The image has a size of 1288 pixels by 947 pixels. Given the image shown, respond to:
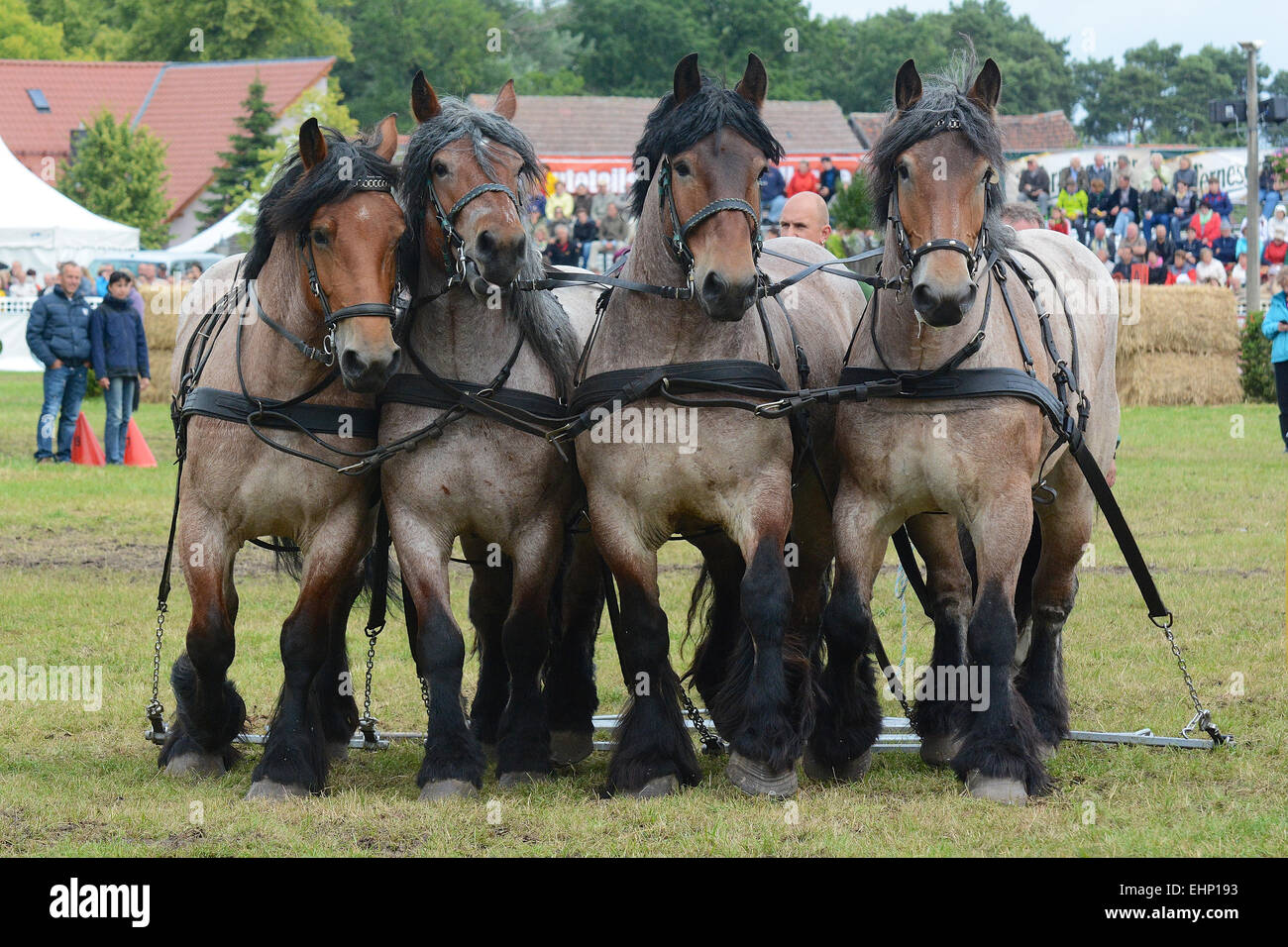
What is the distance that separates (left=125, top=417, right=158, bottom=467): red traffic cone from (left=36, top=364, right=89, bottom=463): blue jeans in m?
0.68

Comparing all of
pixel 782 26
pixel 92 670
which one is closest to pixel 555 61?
pixel 782 26

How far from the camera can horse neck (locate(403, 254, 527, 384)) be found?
583 cm

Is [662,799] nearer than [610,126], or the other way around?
[662,799]

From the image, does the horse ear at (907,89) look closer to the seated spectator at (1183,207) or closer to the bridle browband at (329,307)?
the bridle browband at (329,307)

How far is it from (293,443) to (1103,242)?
2307cm

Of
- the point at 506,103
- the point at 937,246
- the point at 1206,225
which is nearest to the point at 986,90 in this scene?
the point at 937,246

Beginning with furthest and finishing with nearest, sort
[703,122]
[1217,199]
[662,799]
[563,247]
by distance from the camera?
[1217,199] < [563,247] < [662,799] < [703,122]

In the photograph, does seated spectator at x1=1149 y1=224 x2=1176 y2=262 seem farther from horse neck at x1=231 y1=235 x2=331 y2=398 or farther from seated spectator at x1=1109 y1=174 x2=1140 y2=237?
horse neck at x1=231 y1=235 x2=331 y2=398

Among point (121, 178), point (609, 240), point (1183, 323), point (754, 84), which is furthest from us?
point (121, 178)

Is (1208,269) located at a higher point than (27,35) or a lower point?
lower

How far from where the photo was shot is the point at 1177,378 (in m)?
23.5

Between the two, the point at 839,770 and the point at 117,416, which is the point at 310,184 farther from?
the point at 117,416

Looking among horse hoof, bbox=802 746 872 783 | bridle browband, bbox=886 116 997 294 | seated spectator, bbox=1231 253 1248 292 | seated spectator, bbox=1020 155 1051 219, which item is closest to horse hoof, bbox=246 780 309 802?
horse hoof, bbox=802 746 872 783

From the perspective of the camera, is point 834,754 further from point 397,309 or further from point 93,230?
point 93,230
